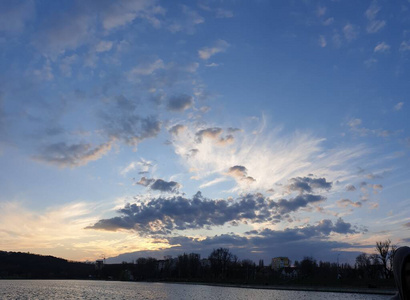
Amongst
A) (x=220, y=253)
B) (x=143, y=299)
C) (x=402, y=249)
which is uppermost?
(x=220, y=253)

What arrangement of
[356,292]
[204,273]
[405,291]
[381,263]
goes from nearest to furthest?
[405,291]
[356,292]
[381,263]
[204,273]

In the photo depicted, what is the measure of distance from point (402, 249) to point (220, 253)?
7499 inches

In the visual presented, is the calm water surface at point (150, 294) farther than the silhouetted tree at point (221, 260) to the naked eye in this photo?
No

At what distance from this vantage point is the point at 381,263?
12025 centimetres

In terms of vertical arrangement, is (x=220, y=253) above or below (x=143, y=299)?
above

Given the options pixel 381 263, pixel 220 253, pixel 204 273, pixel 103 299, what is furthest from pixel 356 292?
pixel 204 273

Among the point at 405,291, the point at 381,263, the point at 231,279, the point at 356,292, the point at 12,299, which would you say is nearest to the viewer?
the point at 405,291

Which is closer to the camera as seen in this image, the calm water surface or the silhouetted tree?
the calm water surface

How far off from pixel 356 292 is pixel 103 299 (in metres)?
66.3

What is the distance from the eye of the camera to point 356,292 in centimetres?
9344

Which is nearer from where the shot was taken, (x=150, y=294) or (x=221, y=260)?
(x=150, y=294)

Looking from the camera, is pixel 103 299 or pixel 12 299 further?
pixel 103 299

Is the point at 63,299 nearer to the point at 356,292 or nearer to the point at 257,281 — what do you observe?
the point at 356,292

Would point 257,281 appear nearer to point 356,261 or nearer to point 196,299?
point 356,261
